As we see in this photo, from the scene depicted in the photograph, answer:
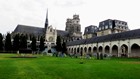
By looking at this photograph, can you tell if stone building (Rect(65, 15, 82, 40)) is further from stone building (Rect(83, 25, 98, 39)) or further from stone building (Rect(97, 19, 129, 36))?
stone building (Rect(97, 19, 129, 36))

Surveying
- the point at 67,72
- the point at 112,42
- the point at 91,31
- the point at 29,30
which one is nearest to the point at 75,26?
the point at 91,31

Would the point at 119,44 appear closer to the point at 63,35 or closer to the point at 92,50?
the point at 92,50

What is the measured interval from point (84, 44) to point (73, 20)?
58534 mm

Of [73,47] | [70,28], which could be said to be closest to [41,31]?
[70,28]

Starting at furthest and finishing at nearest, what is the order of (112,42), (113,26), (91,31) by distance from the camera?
1. (91,31)
2. (113,26)
3. (112,42)

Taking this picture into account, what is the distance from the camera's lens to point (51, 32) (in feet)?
436

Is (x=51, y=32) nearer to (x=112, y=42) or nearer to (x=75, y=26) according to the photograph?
(x=75, y=26)

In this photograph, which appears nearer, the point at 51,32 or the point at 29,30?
the point at 29,30

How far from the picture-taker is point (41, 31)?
137 meters

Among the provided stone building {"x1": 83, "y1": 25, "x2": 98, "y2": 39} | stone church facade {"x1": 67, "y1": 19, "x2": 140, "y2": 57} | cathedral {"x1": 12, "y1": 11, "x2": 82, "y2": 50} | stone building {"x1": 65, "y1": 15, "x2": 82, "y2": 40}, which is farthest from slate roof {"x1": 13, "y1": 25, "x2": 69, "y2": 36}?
stone building {"x1": 83, "y1": 25, "x2": 98, "y2": 39}

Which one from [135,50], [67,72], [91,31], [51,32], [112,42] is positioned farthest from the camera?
[51,32]

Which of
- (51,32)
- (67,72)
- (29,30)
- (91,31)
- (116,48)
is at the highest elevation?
(29,30)

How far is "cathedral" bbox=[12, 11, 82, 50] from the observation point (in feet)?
419

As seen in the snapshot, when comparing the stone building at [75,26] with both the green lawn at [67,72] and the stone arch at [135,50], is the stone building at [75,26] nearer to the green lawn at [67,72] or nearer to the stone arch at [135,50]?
the stone arch at [135,50]
